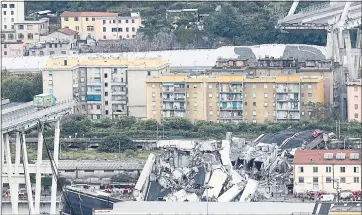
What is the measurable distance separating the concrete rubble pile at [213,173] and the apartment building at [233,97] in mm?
4088

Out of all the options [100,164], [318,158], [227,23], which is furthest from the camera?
[227,23]

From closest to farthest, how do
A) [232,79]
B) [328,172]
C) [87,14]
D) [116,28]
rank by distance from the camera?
[328,172] < [232,79] < [116,28] < [87,14]

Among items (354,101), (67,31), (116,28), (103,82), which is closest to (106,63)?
(103,82)

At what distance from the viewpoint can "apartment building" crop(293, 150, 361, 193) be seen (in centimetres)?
2602

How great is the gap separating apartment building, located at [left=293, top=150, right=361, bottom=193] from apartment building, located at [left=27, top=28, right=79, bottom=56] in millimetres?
12151

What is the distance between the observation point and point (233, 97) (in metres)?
32.8

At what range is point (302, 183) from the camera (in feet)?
86.0

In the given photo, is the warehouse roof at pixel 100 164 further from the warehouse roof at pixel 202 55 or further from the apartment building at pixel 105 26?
the apartment building at pixel 105 26

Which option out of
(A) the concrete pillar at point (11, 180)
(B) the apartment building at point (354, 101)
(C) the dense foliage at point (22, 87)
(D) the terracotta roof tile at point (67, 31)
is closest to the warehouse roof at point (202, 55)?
(C) the dense foliage at point (22, 87)

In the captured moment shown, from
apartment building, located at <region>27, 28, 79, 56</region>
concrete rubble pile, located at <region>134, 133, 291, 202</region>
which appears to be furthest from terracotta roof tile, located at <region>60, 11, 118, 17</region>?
concrete rubble pile, located at <region>134, 133, 291, 202</region>

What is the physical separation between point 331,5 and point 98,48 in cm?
401

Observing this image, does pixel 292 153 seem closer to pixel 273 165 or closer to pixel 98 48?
pixel 273 165

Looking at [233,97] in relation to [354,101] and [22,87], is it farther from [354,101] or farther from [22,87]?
[22,87]

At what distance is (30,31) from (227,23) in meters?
3.33
